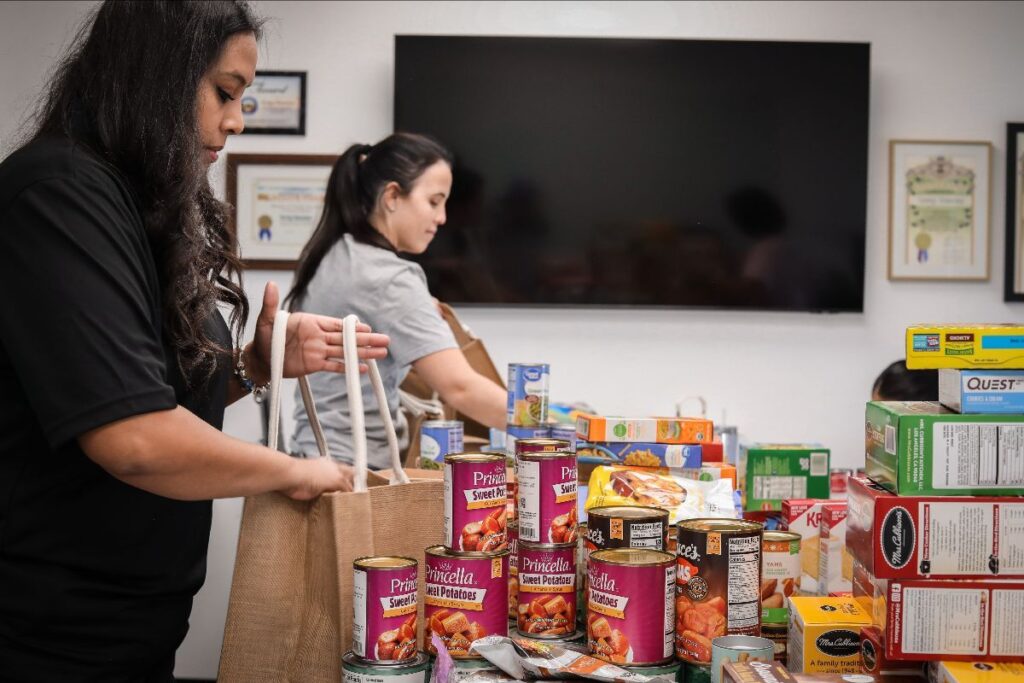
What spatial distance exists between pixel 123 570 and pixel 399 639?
0.36 metres

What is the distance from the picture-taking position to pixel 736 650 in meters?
1.12

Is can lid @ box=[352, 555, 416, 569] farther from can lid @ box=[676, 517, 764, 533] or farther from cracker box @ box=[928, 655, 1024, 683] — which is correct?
cracker box @ box=[928, 655, 1024, 683]

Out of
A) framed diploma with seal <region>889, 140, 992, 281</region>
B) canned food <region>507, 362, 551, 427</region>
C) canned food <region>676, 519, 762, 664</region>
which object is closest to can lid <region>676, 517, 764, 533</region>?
canned food <region>676, 519, 762, 664</region>

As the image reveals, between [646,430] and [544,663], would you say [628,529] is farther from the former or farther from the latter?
[646,430]

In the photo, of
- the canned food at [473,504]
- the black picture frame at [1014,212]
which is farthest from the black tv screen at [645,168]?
the canned food at [473,504]

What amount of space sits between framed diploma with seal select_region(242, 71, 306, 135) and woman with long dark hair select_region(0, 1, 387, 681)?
8.77 ft

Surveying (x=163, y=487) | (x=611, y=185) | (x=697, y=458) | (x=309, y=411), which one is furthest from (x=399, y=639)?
(x=611, y=185)

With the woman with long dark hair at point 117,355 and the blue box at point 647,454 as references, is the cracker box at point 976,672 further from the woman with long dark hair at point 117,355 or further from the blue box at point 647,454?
the woman with long dark hair at point 117,355

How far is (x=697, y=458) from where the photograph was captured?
5.23 feet

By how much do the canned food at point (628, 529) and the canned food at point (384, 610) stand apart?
0.24 metres

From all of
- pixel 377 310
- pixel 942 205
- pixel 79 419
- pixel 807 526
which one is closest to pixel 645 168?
pixel 942 205

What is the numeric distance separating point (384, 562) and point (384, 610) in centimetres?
6

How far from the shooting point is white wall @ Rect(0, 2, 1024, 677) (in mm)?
3902

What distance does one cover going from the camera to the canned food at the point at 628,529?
1.25m
